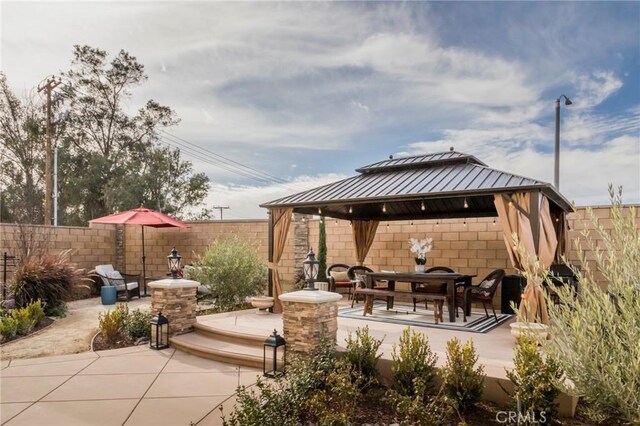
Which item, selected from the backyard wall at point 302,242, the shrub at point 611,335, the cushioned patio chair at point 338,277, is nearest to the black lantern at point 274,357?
the shrub at point 611,335

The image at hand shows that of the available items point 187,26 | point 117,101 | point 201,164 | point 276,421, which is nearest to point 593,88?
point 187,26

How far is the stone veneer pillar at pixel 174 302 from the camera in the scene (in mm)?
6172

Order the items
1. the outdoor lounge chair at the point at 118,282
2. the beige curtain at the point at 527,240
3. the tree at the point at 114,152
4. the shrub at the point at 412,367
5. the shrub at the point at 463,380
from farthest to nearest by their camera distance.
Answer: the tree at the point at 114,152 < the outdoor lounge chair at the point at 118,282 < the beige curtain at the point at 527,240 < the shrub at the point at 412,367 < the shrub at the point at 463,380

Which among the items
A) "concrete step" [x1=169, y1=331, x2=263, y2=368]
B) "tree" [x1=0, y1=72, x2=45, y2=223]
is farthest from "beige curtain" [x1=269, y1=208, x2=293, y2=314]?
"tree" [x1=0, y1=72, x2=45, y2=223]

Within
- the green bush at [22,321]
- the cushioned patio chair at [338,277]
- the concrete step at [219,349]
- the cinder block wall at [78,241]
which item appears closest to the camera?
the concrete step at [219,349]

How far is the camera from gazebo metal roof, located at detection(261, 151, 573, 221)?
6086 millimetres

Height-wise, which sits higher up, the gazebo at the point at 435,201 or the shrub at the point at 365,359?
the gazebo at the point at 435,201

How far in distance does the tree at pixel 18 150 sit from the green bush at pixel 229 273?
12.9m

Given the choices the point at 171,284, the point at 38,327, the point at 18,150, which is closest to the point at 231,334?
the point at 171,284

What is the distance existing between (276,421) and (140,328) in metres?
4.00

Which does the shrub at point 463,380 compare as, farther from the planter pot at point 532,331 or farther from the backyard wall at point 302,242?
the backyard wall at point 302,242

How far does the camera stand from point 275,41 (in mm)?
8273

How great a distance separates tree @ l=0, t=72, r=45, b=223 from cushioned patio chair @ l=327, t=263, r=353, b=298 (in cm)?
1381

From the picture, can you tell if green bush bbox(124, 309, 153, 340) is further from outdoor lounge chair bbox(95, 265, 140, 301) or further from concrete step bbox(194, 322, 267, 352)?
outdoor lounge chair bbox(95, 265, 140, 301)
